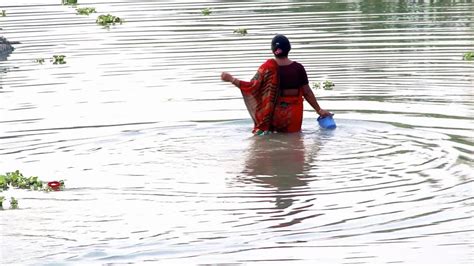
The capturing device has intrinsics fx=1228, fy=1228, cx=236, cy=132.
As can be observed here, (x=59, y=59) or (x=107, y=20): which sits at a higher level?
(x=107, y=20)

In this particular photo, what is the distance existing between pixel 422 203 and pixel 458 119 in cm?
425

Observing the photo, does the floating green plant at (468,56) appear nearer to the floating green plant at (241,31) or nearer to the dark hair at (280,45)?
the floating green plant at (241,31)

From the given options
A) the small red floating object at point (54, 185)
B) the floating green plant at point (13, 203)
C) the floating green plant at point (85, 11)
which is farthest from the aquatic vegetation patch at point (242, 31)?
the floating green plant at point (13, 203)

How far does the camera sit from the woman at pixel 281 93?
14.9 m

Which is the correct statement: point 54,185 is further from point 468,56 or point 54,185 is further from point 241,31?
point 241,31

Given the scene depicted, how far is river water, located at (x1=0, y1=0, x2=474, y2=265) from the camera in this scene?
9.95 meters

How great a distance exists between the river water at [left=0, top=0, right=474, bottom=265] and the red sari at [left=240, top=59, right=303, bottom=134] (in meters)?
0.21

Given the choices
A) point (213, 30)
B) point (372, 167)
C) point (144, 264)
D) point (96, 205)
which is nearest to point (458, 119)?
point (372, 167)

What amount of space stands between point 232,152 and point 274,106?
1419 millimetres

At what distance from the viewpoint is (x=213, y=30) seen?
25.8 metres

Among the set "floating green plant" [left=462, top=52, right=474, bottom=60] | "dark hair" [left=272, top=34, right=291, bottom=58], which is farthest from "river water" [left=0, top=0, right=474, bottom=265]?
"dark hair" [left=272, top=34, right=291, bottom=58]

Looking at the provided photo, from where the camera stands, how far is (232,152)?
13.7 m

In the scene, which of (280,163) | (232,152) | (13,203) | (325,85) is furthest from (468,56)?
(13,203)

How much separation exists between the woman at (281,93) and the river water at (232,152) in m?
0.24
